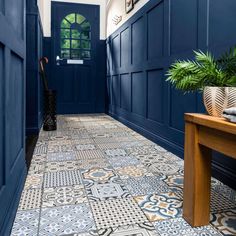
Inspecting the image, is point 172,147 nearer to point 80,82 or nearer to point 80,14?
point 80,82

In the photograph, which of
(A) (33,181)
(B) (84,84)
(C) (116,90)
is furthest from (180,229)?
(B) (84,84)

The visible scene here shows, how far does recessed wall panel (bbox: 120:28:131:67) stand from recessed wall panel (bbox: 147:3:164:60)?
3.04 feet

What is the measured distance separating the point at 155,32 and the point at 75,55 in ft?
10.4

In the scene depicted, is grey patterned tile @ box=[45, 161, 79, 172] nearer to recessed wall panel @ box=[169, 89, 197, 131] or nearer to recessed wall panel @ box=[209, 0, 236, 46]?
recessed wall panel @ box=[169, 89, 197, 131]

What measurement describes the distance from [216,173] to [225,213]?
0.57 metres

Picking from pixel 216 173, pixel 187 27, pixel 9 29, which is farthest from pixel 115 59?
pixel 9 29

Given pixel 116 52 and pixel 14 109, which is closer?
pixel 14 109

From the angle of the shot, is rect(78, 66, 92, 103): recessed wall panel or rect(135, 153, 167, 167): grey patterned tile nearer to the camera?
rect(135, 153, 167, 167): grey patterned tile

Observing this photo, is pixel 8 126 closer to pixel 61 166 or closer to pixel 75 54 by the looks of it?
pixel 61 166

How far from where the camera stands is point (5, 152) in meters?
1.34

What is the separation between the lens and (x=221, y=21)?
1969mm

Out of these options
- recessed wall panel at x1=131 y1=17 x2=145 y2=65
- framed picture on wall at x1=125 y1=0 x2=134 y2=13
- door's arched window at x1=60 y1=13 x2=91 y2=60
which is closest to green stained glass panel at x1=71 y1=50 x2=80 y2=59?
door's arched window at x1=60 y1=13 x2=91 y2=60

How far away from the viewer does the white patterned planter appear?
1.24 metres

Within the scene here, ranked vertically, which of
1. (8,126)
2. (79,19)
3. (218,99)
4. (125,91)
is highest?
(79,19)
